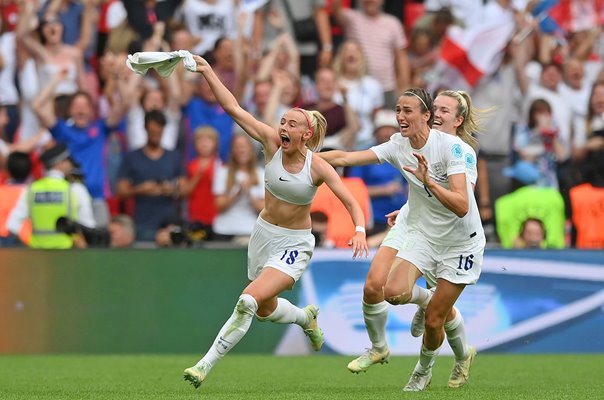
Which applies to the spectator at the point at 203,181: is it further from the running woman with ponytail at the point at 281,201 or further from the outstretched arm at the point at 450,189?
the outstretched arm at the point at 450,189

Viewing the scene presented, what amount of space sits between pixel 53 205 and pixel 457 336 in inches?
246

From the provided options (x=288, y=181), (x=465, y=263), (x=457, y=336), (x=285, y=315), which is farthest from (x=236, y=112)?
(x=457, y=336)

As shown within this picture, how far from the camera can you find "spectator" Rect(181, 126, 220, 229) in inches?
631

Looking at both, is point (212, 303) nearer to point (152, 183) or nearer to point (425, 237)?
point (152, 183)

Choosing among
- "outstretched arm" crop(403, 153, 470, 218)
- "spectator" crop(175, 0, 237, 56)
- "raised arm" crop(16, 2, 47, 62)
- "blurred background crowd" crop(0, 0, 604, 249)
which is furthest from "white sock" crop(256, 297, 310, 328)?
"raised arm" crop(16, 2, 47, 62)

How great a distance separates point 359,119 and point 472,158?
6822 mm

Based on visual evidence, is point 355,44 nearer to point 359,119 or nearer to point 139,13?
point 359,119

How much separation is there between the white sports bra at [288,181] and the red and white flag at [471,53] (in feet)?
23.8

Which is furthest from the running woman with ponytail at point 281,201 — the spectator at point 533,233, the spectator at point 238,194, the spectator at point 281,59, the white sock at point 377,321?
the spectator at point 281,59

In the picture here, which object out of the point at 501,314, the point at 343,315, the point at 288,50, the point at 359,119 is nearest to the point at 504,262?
the point at 501,314

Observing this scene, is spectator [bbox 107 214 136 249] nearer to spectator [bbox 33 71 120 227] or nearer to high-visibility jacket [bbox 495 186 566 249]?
spectator [bbox 33 71 120 227]

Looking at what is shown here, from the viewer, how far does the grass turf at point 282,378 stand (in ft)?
32.0

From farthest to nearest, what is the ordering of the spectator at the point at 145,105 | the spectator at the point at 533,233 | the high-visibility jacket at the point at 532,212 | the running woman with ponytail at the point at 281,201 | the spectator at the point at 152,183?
1. the spectator at the point at 145,105
2. the spectator at the point at 152,183
3. the high-visibility jacket at the point at 532,212
4. the spectator at the point at 533,233
5. the running woman with ponytail at the point at 281,201

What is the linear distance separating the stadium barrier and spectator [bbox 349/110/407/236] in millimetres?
1313
